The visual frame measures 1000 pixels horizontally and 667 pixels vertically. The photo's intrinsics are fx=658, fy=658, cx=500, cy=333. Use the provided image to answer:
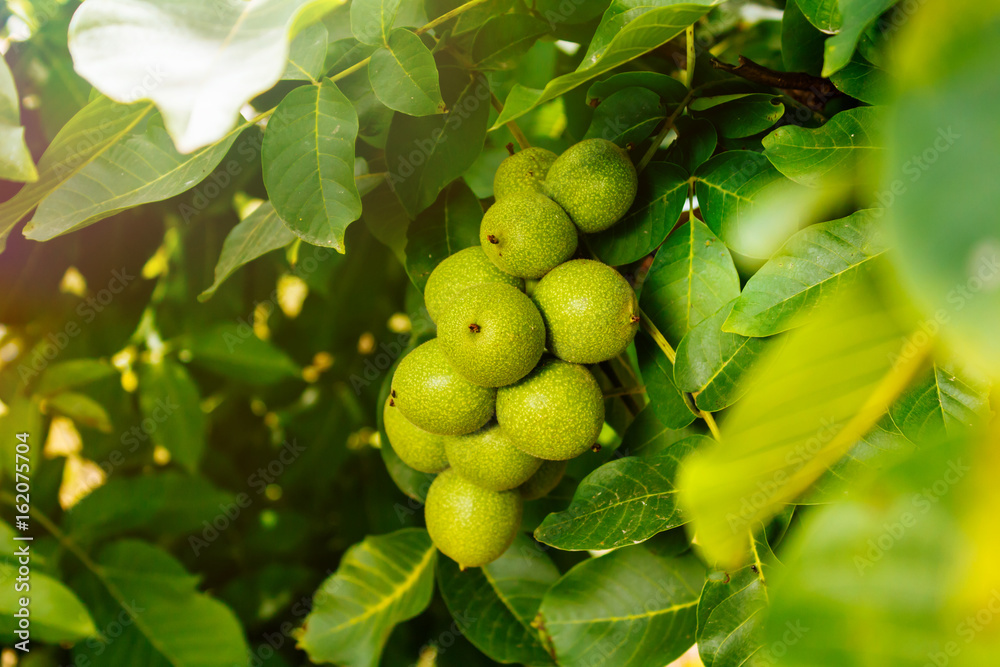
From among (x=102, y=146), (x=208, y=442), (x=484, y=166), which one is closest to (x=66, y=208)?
(x=102, y=146)

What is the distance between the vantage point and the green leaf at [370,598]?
40.2 inches

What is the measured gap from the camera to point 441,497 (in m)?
0.84

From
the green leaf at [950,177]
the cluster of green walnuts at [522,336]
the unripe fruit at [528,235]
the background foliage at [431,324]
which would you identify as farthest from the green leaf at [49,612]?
the green leaf at [950,177]

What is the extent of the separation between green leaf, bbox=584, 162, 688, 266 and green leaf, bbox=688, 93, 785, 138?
2.7 inches

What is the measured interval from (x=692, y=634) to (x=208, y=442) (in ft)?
4.18

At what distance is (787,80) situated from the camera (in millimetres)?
752

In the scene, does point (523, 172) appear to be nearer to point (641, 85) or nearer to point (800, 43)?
point (641, 85)

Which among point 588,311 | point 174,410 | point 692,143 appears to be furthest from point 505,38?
point 174,410

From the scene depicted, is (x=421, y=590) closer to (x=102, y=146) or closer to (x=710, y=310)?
(x=710, y=310)

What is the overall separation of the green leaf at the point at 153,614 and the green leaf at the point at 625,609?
0.62 m

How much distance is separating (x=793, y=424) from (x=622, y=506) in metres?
0.46

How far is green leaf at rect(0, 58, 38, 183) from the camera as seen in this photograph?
517 millimetres

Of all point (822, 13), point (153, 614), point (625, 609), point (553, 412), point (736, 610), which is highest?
point (822, 13)

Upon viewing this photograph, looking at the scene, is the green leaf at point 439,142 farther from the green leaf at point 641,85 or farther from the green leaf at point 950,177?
the green leaf at point 950,177
